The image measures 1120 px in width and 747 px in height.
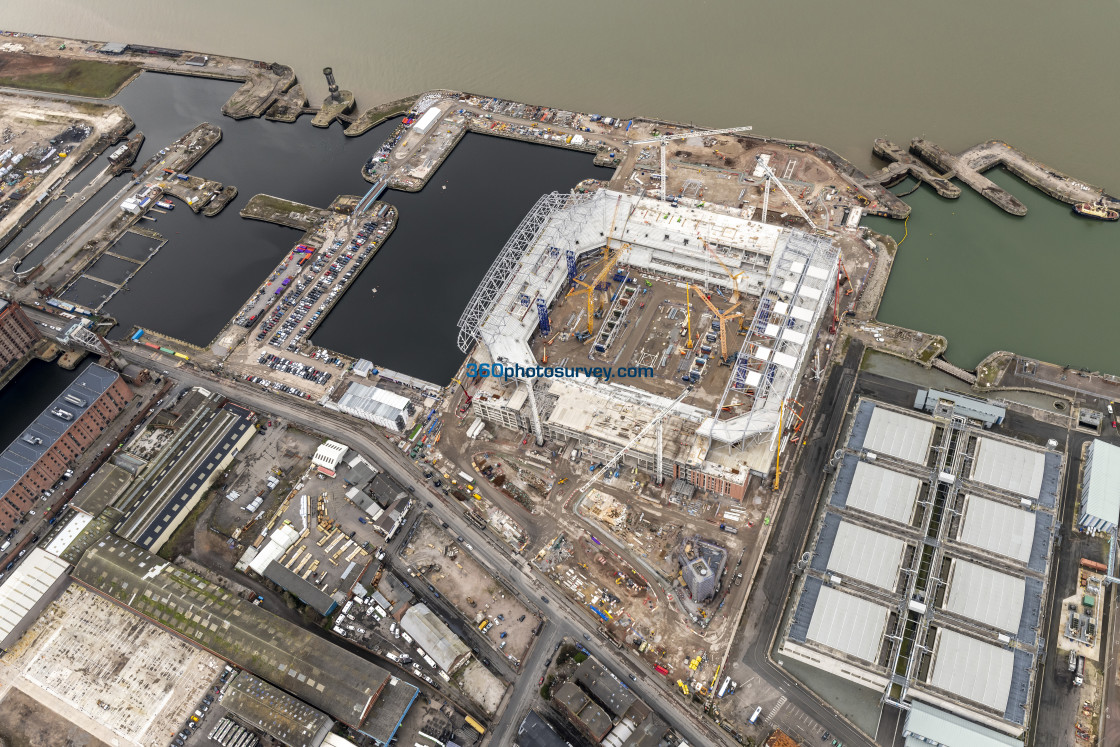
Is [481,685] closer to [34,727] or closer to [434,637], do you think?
[434,637]

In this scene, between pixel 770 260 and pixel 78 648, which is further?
pixel 770 260

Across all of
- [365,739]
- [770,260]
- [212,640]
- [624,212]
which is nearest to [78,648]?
[212,640]

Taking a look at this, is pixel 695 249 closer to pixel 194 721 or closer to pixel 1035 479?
pixel 1035 479

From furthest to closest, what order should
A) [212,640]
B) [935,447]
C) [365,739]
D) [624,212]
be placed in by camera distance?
[624,212], [935,447], [212,640], [365,739]

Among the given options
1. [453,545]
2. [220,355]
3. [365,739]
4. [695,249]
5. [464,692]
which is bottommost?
[365,739]

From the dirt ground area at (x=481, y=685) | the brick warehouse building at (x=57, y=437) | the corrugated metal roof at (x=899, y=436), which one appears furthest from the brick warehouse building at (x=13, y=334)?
the corrugated metal roof at (x=899, y=436)

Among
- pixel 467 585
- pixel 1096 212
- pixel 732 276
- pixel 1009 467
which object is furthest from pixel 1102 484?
pixel 467 585

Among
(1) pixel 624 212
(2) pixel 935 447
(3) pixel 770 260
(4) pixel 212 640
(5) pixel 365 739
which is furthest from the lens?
(1) pixel 624 212
